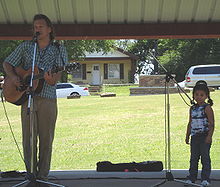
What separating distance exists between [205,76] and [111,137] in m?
11.9

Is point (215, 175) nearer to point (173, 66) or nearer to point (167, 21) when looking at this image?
point (167, 21)

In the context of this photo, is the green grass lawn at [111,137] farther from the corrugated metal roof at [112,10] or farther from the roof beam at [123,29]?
the corrugated metal roof at [112,10]

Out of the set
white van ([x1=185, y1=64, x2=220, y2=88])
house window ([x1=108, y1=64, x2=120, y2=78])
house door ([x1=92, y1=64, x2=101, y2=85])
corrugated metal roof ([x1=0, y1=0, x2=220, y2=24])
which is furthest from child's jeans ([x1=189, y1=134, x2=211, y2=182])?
house window ([x1=108, y1=64, x2=120, y2=78])

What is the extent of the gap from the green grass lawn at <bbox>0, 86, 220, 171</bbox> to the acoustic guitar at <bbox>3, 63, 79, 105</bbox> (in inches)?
95.9

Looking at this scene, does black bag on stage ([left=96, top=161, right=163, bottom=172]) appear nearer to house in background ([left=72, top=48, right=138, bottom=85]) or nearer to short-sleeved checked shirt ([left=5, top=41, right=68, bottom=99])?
short-sleeved checked shirt ([left=5, top=41, right=68, bottom=99])

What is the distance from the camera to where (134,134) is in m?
8.38

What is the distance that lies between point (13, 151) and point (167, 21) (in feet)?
12.6

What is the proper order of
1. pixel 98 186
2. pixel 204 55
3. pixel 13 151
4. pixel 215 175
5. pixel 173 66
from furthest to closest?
pixel 173 66 → pixel 204 55 → pixel 13 151 → pixel 215 175 → pixel 98 186

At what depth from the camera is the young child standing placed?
12.6 ft

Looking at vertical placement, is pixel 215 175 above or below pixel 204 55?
below

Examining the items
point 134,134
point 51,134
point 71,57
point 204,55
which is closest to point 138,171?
point 51,134

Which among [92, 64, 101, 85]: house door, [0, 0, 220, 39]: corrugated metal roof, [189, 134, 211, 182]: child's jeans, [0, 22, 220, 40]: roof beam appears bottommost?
[189, 134, 211, 182]: child's jeans

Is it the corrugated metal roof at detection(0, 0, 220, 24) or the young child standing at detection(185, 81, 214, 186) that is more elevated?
the corrugated metal roof at detection(0, 0, 220, 24)

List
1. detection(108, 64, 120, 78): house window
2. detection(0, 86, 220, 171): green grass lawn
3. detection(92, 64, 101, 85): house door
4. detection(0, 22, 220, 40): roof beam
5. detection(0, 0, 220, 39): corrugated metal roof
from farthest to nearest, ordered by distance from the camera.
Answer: detection(108, 64, 120, 78): house window < detection(92, 64, 101, 85): house door < detection(0, 86, 220, 171): green grass lawn < detection(0, 22, 220, 40): roof beam < detection(0, 0, 220, 39): corrugated metal roof
